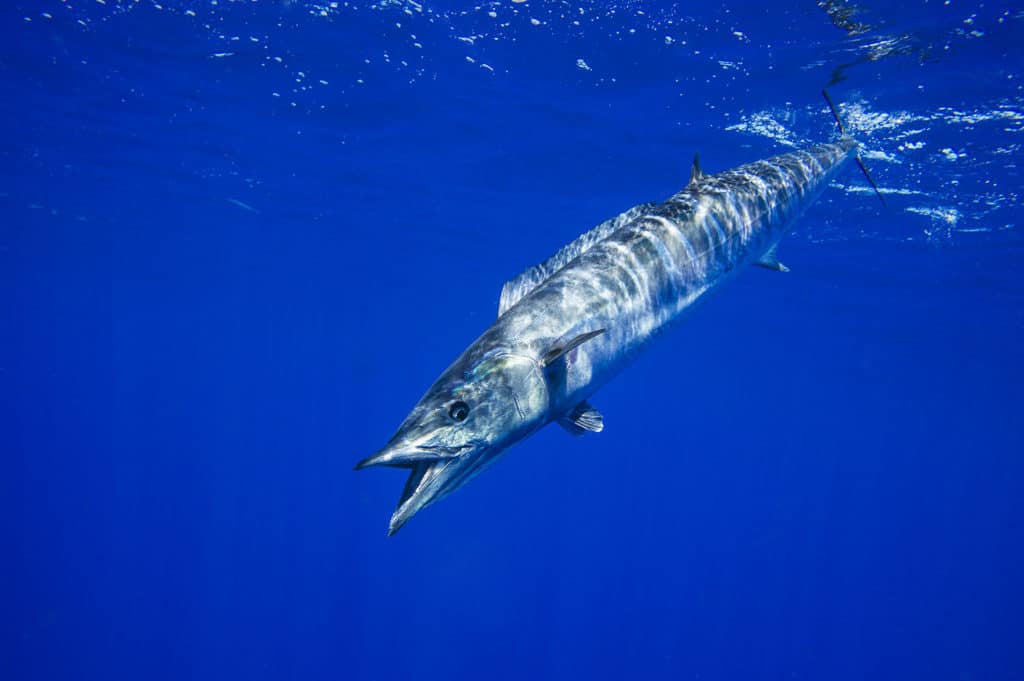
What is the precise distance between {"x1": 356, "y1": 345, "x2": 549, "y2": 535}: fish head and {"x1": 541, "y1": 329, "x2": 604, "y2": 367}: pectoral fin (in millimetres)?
63

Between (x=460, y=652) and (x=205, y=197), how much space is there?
2717 centimetres

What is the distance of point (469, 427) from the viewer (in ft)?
7.89

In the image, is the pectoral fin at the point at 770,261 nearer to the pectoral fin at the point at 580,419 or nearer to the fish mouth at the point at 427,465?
the pectoral fin at the point at 580,419

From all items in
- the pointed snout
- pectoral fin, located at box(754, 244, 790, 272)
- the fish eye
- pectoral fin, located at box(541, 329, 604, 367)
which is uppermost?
pectoral fin, located at box(754, 244, 790, 272)

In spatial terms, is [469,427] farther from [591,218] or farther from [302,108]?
[591,218]

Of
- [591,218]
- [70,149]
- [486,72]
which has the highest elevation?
[486,72]

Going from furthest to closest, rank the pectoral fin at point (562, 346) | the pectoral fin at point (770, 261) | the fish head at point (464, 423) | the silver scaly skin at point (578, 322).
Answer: the pectoral fin at point (770, 261) < the pectoral fin at point (562, 346) < the silver scaly skin at point (578, 322) < the fish head at point (464, 423)

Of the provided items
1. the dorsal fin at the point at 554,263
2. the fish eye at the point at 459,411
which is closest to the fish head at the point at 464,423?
the fish eye at the point at 459,411

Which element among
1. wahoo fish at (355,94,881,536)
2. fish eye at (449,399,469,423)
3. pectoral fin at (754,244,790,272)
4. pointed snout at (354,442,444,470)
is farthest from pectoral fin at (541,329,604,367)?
pectoral fin at (754,244,790,272)

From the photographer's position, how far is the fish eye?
7.84 feet

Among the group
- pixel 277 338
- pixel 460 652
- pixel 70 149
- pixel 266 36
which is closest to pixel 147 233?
pixel 70 149

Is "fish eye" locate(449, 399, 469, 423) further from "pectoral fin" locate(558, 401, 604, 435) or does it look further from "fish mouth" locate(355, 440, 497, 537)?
"pectoral fin" locate(558, 401, 604, 435)

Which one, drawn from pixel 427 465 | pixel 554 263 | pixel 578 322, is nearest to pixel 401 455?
pixel 427 465

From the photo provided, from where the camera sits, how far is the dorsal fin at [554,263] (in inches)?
133
